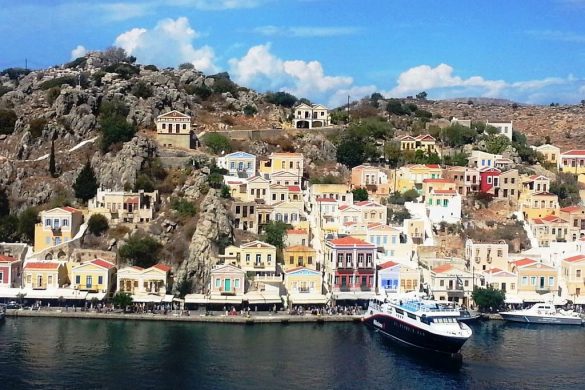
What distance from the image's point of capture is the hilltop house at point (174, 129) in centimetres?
6719

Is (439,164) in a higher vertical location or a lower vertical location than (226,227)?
higher

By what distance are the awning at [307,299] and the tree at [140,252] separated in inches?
347

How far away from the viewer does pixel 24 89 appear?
78.1 meters

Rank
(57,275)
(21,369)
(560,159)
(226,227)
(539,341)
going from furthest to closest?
(560,159) < (226,227) < (57,275) < (539,341) < (21,369)

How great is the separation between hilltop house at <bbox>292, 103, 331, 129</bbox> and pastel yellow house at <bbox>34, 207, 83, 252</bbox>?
30585 mm

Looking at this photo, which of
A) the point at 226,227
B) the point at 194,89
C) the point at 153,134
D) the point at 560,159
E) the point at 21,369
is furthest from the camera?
the point at 194,89

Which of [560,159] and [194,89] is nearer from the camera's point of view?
[560,159]

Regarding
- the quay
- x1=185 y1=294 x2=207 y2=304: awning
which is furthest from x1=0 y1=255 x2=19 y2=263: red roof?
x1=185 y1=294 x2=207 y2=304: awning

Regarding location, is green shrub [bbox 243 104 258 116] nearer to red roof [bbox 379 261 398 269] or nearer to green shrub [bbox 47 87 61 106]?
green shrub [bbox 47 87 61 106]

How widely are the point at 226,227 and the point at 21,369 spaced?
19.2 m

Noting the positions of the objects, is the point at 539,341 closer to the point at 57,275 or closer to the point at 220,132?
the point at 57,275

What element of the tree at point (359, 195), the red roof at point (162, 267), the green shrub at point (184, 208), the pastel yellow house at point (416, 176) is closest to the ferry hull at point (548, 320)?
the tree at point (359, 195)

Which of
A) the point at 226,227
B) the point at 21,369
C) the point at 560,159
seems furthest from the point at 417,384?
the point at 560,159

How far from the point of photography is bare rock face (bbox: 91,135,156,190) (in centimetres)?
5950
